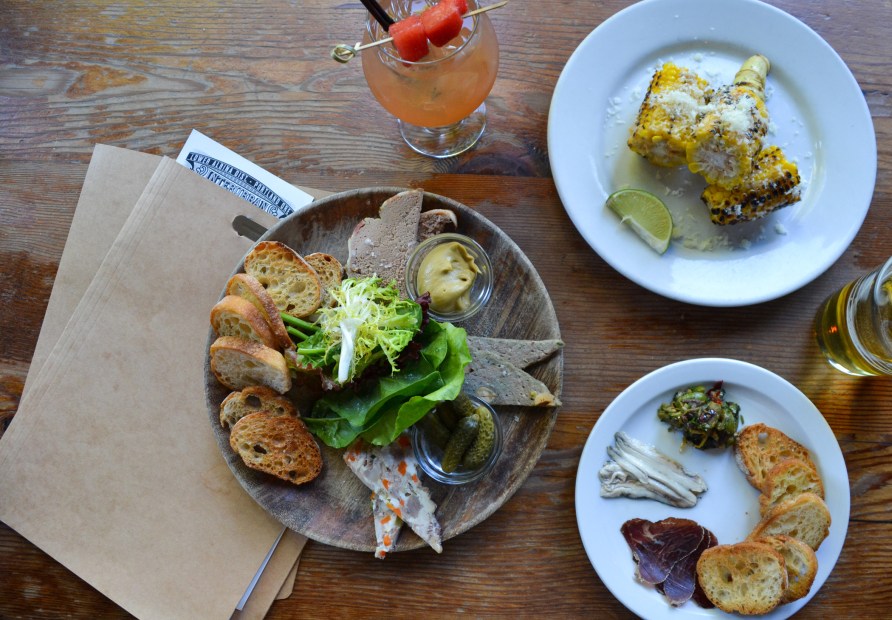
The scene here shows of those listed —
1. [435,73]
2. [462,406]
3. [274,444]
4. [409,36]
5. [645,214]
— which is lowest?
[274,444]

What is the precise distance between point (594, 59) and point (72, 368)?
1798 mm

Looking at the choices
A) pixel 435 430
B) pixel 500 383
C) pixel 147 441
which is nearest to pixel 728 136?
pixel 500 383

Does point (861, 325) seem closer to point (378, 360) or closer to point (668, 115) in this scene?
point (668, 115)

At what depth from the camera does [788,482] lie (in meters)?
1.85

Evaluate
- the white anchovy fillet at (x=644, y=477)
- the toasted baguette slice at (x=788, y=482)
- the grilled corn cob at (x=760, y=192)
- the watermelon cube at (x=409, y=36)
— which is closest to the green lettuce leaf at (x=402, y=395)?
the white anchovy fillet at (x=644, y=477)

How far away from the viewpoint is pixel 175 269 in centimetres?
199

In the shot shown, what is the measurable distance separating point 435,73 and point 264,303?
29.2 inches

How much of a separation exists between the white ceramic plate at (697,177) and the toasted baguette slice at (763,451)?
381mm

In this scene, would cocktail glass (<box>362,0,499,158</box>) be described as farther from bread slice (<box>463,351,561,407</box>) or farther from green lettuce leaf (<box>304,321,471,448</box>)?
bread slice (<box>463,351,561,407</box>)

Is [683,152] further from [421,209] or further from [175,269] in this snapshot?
[175,269]

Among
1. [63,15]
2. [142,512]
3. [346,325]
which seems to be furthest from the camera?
[63,15]

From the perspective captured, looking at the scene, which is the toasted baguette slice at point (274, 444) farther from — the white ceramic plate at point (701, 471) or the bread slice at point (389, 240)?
the white ceramic plate at point (701, 471)

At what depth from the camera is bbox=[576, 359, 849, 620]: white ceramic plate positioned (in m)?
1.84

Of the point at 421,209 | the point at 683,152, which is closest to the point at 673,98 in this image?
the point at 683,152
